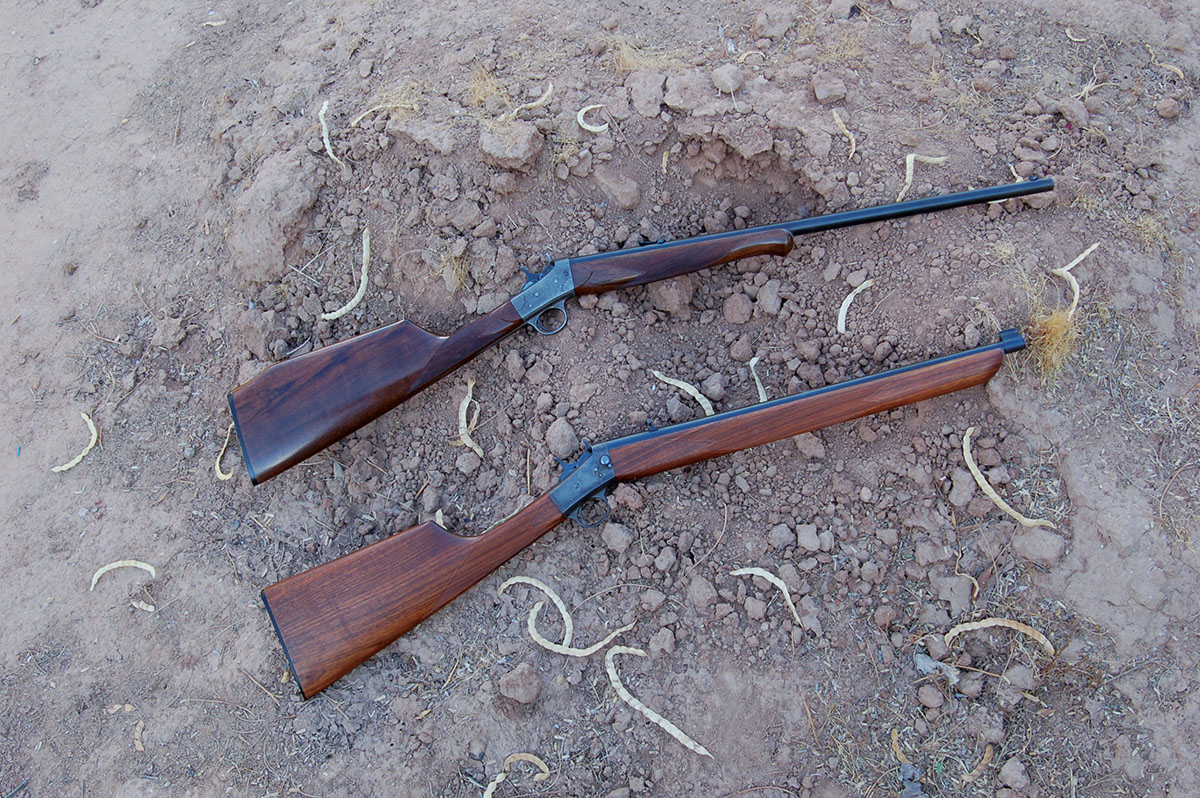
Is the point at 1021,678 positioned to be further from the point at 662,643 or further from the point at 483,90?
the point at 483,90

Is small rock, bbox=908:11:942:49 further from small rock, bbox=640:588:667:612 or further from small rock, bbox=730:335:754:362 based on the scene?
small rock, bbox=640:588:667:612

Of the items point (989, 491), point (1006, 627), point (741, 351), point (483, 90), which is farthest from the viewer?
point (483, 90)

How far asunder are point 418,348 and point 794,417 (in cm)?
185

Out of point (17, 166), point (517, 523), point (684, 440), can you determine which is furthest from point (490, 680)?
point (17, 166)

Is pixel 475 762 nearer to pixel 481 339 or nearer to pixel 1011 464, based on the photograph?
pixel 481 339

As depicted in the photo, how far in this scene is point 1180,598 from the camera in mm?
3180

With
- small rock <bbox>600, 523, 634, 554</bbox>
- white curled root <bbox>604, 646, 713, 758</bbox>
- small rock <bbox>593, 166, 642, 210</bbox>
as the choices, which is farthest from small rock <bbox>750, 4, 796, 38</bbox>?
white curled root <bbox>604, 646, 713, 758</bbox>

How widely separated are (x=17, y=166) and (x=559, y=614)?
4729mm

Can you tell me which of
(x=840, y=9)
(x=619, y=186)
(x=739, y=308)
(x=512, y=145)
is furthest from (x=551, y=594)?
(x=840, y=9)

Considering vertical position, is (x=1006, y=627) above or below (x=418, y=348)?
below

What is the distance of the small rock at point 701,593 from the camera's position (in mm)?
3338

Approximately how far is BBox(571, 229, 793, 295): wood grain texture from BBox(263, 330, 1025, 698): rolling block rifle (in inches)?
33.1

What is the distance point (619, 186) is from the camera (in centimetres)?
398

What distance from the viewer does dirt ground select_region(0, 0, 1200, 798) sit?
3.20 m
